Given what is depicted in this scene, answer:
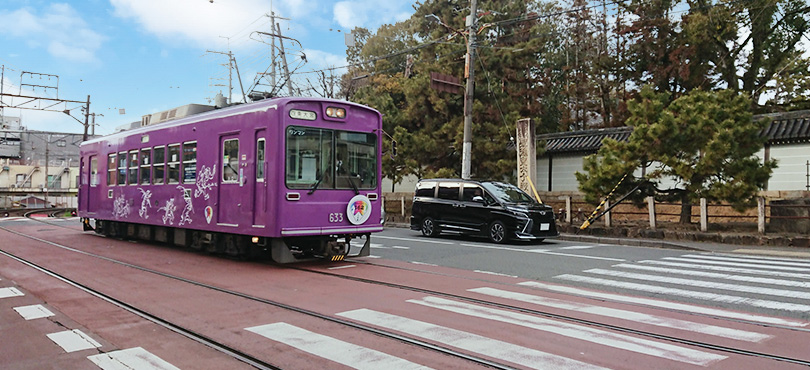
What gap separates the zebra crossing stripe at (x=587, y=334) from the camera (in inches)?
202

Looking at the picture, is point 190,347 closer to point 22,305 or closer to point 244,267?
point 22,305

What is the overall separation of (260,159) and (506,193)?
8375mm

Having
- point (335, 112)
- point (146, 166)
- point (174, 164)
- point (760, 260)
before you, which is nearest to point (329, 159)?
point (335, 112)

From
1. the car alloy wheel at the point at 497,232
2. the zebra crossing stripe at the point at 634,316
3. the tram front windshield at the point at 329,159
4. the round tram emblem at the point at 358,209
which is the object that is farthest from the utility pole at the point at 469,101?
the zebra crossing stripe at the point at 634,316

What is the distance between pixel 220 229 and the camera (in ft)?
37.9

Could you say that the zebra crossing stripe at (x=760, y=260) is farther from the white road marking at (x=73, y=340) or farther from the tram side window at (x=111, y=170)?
the tram side window at (x=111, y=170)

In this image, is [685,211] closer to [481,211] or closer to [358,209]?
[481,211]

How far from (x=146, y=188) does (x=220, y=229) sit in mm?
4219

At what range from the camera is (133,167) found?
15453 mm

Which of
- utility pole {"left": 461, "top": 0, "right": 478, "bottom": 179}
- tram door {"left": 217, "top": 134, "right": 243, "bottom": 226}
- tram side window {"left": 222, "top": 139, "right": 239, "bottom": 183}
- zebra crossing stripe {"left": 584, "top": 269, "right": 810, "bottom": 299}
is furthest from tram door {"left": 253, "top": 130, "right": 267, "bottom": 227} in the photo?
utility pole {"left": 461, "top": 0, "right": 478, "bottom": 179}

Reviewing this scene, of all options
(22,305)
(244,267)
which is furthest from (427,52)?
(22,305)

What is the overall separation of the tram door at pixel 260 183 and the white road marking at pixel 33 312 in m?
3.73

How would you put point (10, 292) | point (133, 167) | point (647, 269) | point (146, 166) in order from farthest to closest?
point (133, 167) → point (146, 166) → point (647, 269) → point (10, 292)

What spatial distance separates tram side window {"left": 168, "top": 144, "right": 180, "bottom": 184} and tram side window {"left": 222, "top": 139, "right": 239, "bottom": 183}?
2.22 meters
